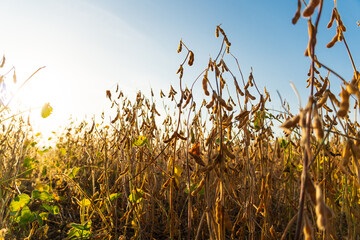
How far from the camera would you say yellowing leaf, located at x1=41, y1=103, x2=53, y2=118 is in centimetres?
154

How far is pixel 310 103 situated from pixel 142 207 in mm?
1485

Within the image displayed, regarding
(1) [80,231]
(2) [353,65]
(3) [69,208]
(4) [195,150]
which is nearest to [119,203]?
(3) [69,208]

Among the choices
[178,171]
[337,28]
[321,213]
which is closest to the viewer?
[321,213]

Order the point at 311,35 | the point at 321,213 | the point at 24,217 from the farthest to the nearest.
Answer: the point at 24,217 < the point at 311,35 < the point at 321,213

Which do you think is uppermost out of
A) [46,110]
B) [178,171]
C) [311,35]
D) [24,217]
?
[46,110]

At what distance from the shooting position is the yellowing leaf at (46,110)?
1.54 m

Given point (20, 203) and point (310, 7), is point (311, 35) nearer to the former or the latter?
point (310, 7)

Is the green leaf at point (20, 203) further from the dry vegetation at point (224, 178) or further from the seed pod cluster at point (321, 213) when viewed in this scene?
the seed pod cluster at point (321, 213)

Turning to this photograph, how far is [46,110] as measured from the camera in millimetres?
1576

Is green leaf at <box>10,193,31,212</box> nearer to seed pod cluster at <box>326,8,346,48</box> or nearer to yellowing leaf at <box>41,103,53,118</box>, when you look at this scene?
yellowing leaf at <box>41,103,53,118</box>

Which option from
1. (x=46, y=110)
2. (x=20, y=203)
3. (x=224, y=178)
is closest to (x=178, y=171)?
(x=224, y=178)

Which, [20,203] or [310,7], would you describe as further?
[20,203]

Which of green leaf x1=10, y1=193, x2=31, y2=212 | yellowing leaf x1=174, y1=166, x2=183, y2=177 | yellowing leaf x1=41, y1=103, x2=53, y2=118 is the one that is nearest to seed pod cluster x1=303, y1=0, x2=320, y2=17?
yellowing leaf x1=174, y1=166, x2=183, y2=177

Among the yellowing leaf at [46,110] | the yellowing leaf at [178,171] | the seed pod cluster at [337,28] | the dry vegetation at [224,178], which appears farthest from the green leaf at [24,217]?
the seed pod cluster at [337,28]
